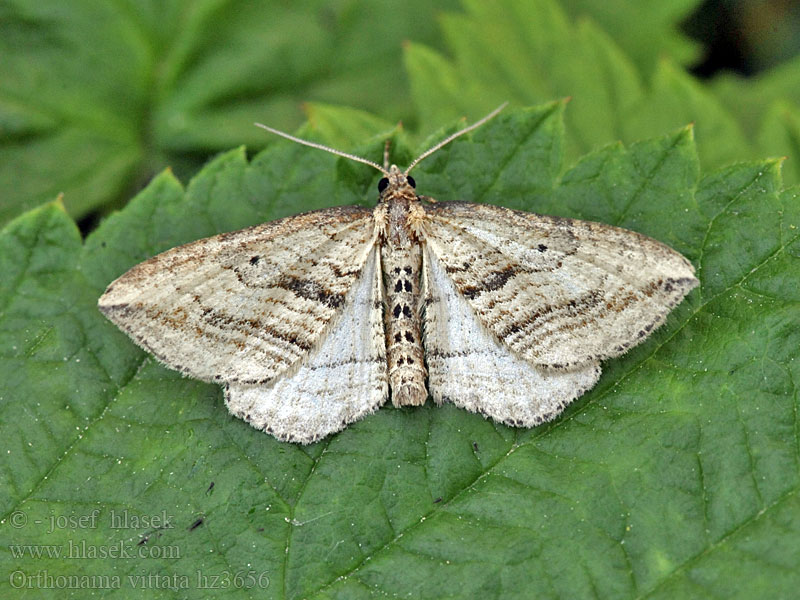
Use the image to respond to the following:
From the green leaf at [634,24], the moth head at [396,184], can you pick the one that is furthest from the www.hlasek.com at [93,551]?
the green leaf at [634,24]

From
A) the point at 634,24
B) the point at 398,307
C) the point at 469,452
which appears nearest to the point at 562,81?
the point at 634,24

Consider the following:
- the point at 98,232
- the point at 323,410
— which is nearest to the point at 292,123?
the point at 98,232

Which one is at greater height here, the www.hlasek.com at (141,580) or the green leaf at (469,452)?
the green leaf at (469,452)

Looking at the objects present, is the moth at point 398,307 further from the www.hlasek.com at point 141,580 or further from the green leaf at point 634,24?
the green leaf at point 634,24

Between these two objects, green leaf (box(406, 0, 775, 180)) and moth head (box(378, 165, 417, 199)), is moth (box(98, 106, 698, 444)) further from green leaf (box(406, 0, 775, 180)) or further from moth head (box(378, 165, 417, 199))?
green leaf (box(406, 0, 775, 180))

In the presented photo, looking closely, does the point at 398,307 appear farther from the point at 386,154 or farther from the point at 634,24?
the point at 634,24
